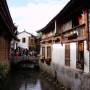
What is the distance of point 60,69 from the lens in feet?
78.4

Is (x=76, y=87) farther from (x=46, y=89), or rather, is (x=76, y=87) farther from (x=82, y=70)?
(x=46, y=89)

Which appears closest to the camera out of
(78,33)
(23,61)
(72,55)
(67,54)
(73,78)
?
(78,33)

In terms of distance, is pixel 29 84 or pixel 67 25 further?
pixel 29 84

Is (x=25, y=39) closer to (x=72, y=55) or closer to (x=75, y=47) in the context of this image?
(x=72, y=55)

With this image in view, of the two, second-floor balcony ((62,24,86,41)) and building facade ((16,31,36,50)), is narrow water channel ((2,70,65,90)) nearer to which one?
second-floor balcony ((62,24,86,41))

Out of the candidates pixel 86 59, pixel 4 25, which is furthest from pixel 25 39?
pixel 86 59

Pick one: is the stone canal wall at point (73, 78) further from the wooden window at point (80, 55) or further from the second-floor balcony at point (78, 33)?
the second-floor balcony at point (78, 33)

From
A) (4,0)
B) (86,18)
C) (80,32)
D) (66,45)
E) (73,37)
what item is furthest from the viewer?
(66,45)

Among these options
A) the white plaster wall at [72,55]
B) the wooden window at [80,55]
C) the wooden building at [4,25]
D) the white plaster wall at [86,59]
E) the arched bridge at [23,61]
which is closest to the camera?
the wooden building at [4,25]

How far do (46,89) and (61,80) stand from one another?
133 cm

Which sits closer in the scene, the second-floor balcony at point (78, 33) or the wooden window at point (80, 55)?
the second-floor balcony at point (78, 33)

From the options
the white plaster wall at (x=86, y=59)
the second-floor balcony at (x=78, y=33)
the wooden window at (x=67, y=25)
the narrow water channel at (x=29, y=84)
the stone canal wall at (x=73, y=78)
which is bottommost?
the narrow water channel at (x=29, y=84)

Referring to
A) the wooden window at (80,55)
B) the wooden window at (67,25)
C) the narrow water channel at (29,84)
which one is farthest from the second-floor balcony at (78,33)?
the narrow water channel at (29,84)

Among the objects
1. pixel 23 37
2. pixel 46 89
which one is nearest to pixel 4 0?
pixel 46 89
